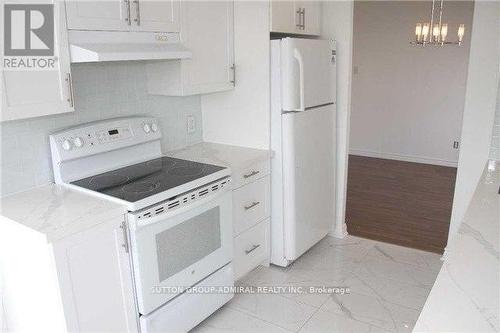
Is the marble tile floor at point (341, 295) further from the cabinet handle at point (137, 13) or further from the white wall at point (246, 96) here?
the cabinet handle at point (137, 13)

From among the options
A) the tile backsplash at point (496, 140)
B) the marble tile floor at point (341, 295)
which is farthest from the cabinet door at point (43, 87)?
the tile backsplash at point (496, 140)

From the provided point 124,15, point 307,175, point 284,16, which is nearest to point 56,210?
point 124,15

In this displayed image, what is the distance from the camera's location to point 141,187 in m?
2.03

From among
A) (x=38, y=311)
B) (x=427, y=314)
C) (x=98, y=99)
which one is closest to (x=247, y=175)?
(x=98, y=99)

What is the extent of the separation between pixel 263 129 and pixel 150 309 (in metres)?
1.34

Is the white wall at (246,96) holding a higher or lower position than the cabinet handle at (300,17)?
lower

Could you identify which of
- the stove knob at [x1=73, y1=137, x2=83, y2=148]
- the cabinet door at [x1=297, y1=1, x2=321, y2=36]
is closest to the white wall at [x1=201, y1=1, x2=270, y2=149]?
the cabinet door at [x1=297, y1=1, x2=321, y2=36]

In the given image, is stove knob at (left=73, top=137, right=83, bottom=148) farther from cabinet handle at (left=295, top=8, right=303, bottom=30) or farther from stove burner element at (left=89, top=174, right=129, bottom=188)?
cabinet handle at (left=295, top=8, right=303, bottom=30)

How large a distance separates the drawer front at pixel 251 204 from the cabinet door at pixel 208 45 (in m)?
0.66

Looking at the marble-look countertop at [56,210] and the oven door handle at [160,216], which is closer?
the marble-look countertop at [56,210]

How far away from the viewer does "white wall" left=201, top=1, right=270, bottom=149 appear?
8.64 feet

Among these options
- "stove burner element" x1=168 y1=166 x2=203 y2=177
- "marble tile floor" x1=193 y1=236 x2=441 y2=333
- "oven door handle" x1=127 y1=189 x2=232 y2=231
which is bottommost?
"marble tile floor" x1=193 y1=236 x2=441 y2=333

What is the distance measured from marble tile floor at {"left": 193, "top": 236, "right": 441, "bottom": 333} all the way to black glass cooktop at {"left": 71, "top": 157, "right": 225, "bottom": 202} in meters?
0.87

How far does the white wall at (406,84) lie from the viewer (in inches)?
214
